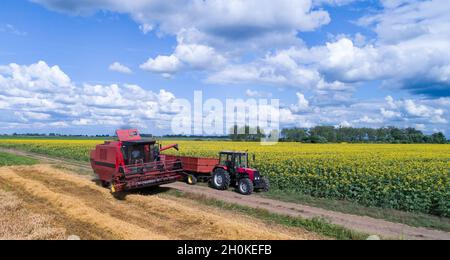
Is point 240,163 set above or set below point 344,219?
above

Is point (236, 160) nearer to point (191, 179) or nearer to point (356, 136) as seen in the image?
point (191, 179)

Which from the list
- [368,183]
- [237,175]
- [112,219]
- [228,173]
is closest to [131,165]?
[112,219]

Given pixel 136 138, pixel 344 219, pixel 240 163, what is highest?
pixel 136 138

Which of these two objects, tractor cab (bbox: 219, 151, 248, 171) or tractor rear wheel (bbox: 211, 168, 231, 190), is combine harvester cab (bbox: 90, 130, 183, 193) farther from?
tractor cab (bbox: 219, 151, 248, 171)

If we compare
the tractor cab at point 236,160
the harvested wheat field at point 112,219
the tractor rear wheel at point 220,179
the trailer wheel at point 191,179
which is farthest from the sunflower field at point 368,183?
the harvested wheat field at point 112,219

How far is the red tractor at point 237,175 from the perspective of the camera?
17875mm

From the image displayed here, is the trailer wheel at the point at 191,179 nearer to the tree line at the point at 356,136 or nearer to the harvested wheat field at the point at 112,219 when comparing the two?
the harvested wheat field at the point at 112,219

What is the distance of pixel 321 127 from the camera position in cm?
9219

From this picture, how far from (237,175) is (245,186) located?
1027 mm

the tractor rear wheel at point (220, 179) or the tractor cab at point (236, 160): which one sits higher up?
the tractor cab at point (236, 160)
